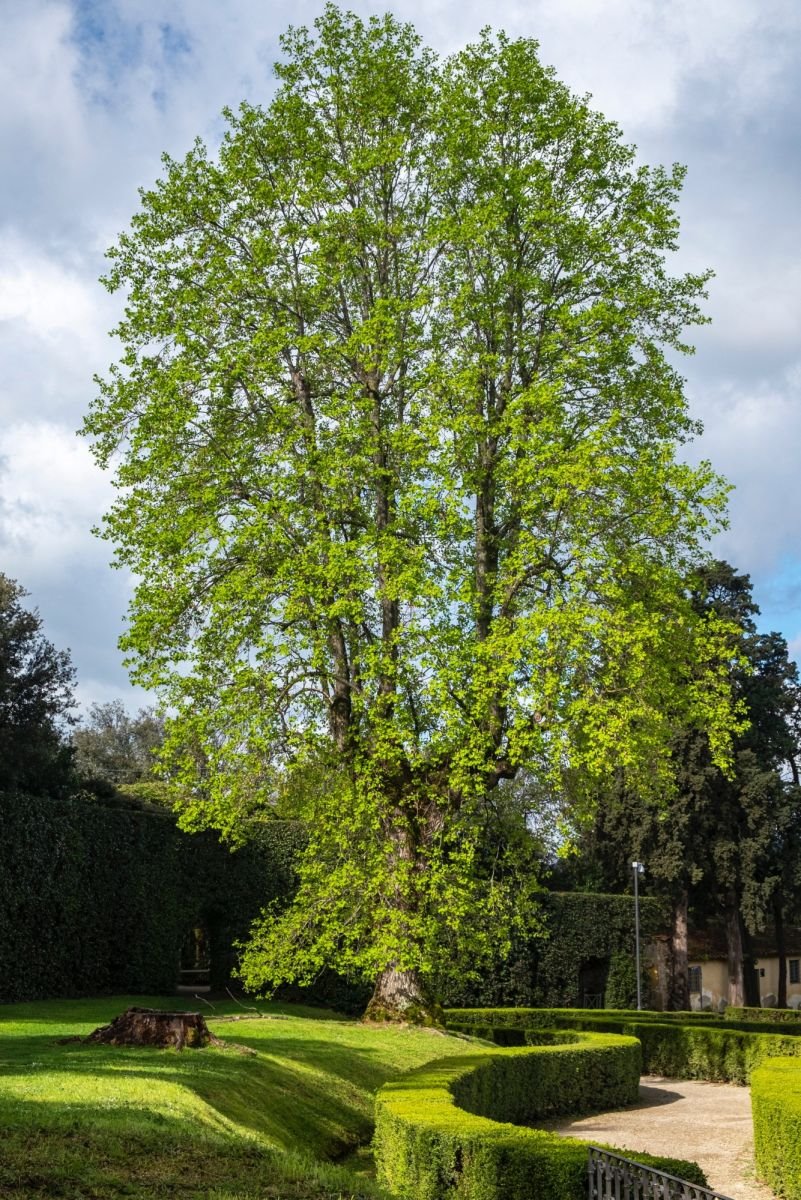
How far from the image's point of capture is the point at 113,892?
2952cm

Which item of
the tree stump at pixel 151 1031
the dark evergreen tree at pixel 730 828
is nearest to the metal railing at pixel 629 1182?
the tree stump at pixel 151 1031

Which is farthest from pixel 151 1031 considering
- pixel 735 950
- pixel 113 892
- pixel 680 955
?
pixel 735 950

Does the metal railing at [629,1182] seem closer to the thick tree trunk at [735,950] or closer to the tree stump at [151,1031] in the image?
the tree stump at [151,1031]

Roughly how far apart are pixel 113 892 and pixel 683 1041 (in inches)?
548

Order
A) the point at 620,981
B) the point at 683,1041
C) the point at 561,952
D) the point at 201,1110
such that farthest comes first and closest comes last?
the point at 620,981, the point at 561,952, the point at 683,1041, the point at 201,1110

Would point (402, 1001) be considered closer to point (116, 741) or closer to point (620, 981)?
point (620, 981)

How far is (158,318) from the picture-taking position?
78.0 feet

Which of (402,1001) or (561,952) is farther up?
(561,952)

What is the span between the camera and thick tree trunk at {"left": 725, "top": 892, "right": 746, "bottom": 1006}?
4737cm

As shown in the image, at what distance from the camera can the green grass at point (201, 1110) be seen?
7.97 meters

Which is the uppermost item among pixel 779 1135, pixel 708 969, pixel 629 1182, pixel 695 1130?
pixel 708 969

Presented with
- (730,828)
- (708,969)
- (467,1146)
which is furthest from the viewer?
(708,969)

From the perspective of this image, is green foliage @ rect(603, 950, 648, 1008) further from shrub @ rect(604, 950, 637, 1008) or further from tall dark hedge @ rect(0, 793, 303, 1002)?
tall dark hedge @ rect(0, 793, 303, 1002)

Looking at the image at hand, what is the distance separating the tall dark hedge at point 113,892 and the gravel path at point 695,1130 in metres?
12.2
